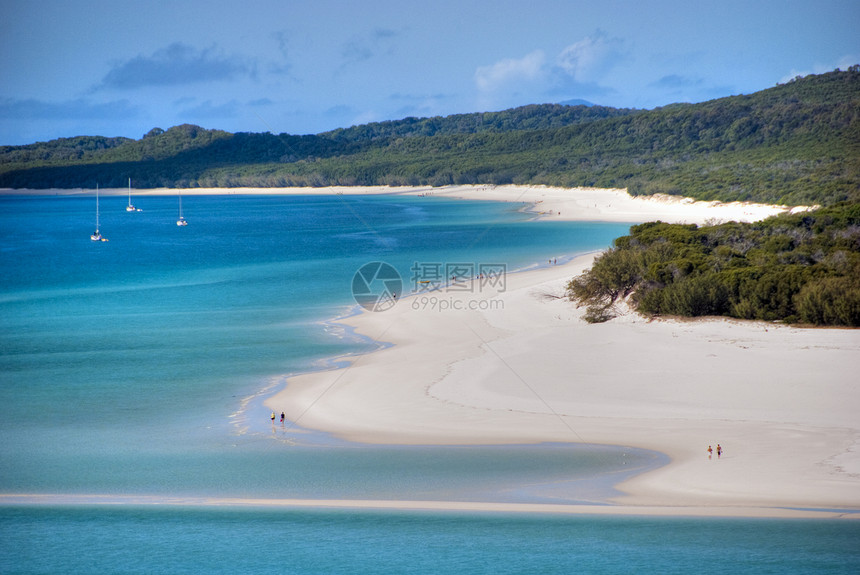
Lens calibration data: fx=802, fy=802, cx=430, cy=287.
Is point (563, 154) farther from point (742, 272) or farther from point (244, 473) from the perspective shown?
point (244, 473)

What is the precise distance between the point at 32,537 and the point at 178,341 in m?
12.3

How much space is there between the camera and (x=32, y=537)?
36.5 feet

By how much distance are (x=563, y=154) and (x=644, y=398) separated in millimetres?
99556

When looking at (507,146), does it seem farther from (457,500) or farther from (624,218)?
(457,500)

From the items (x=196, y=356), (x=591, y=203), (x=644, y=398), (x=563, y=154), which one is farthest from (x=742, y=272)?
(x=563, y=154)

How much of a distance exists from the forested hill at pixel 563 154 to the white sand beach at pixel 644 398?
88.8ft

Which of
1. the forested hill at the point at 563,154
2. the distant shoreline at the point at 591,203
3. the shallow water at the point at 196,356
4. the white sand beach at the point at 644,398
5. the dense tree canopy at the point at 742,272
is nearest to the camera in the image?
the white sand beach at the point at 644,398

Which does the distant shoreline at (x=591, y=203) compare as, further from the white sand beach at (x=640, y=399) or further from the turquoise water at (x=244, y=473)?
the turquoise water at (x=244, y=473)

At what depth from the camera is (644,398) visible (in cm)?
1518

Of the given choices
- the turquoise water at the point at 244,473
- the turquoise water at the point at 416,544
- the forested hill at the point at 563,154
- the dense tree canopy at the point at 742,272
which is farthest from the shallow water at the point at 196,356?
the forested hill at the point at 563,154

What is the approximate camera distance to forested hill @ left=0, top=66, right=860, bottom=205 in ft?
211

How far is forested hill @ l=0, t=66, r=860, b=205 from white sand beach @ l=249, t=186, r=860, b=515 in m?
27.1

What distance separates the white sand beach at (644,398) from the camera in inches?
462

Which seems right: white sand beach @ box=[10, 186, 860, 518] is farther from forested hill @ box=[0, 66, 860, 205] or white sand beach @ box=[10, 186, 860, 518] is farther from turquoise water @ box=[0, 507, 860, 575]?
forested hill @ box=[0, 66, 860, 205]
